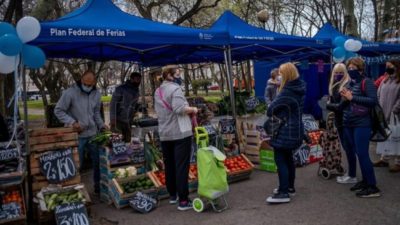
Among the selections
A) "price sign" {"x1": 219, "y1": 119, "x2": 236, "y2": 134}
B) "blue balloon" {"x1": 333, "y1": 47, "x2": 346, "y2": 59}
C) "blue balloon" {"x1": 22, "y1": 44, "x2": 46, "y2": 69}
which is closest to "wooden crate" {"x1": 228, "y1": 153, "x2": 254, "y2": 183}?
"price sign" {"x1": 219, "y1": 119, "x2": 236, "y2": 134}

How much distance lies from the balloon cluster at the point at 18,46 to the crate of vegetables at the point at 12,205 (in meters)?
1.36

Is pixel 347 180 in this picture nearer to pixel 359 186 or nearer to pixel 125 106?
pixel 359 186

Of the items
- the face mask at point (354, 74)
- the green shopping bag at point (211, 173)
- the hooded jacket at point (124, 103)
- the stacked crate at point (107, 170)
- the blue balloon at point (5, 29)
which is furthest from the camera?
the hooded jacket at point (124, 103)

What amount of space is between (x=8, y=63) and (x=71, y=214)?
5.80 feet

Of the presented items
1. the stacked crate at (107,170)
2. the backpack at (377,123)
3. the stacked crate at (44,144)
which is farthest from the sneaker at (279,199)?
the stacked crate at (44,144)

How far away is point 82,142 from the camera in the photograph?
6066 mm

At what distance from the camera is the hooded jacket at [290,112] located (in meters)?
5.24

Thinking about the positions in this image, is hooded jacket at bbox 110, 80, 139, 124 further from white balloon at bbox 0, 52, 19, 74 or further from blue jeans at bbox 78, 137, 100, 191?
white balloon at bbox 0, 52, 19, 74

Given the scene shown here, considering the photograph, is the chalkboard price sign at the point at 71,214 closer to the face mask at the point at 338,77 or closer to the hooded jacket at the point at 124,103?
the hooded jacket at the point at 124,103

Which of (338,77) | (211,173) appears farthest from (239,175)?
(338,77)

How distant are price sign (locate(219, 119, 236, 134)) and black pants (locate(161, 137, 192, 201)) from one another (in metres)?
2.43

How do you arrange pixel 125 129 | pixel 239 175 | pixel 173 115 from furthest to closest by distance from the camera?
pixel 125 129 < pixel 239 175 < pixel 173 115

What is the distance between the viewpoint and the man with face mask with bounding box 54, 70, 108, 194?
19.1 feet

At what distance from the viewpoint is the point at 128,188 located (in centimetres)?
575
